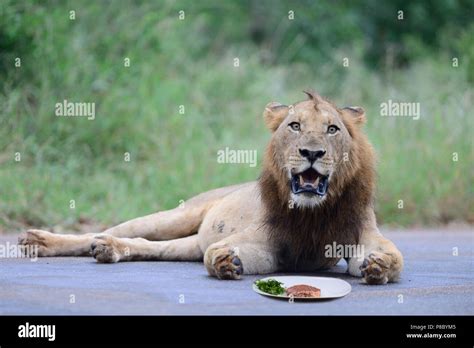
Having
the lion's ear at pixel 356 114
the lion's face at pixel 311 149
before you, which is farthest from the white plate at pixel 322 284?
the lion's ear at pixel 356 114

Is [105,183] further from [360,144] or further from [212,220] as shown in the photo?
[360,144]

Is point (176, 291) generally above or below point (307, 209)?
below

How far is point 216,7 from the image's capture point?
57.0ft

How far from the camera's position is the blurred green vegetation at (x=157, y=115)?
11461mm

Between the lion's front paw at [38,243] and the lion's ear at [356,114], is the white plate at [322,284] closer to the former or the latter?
the lion's ear at [356,114]

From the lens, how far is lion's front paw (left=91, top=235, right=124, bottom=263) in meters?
7.27

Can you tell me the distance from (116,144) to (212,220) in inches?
196

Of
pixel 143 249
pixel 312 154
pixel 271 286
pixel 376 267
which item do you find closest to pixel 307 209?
pixel 312 154

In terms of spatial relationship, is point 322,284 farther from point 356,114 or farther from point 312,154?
point 356,114

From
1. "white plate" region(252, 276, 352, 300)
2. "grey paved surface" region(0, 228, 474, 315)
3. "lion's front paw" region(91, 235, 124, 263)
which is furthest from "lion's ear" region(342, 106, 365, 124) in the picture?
"lion's front paw" region(91, 235, 124, 263)

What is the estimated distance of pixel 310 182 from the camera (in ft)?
21.5

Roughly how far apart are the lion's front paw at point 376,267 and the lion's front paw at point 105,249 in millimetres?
1922

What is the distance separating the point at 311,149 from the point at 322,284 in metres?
0.85

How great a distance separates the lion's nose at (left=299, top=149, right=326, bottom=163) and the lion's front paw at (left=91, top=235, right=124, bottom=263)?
5.62ft
